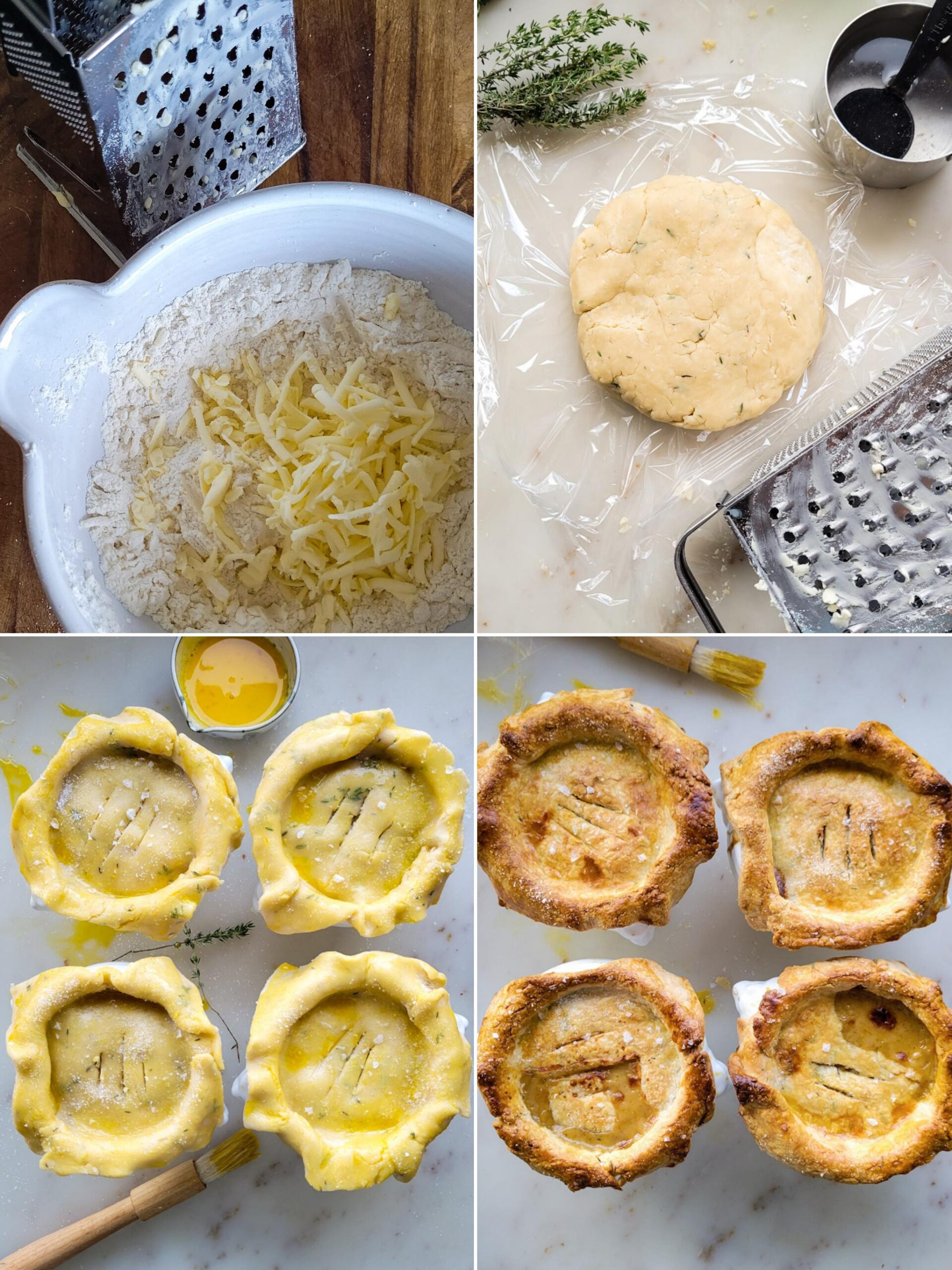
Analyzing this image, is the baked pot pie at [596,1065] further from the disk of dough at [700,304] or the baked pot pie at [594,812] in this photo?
the disk of dough at [700,304]

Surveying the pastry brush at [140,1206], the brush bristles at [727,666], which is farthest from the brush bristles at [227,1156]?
the brush bristles at [727,666]

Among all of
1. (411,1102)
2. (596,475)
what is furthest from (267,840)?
(596,475)

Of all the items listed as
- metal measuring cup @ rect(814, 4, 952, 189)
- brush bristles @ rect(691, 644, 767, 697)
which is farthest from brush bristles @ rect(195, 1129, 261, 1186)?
metal measuring cup @ rect(814, 4, 952, 189)

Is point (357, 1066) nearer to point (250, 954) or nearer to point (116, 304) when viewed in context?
point (250, 954)

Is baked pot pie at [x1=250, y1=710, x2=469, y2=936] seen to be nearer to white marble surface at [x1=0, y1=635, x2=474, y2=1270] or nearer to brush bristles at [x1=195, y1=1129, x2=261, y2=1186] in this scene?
white marble surface at [x1=0, y1=635, x2=474, y2=1270]

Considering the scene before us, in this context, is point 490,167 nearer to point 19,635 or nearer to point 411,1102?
point 19,635
